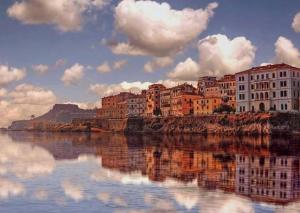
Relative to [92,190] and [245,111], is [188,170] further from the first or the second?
[245,111]

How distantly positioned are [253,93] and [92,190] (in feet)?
376

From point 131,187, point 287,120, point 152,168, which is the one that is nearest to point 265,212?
point 131,187

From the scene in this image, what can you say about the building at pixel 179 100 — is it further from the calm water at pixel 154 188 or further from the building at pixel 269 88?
the calm water at pixel 154 188

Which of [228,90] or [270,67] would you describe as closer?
[270,67]

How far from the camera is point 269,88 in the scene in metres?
131

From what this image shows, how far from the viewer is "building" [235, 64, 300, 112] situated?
127 metres

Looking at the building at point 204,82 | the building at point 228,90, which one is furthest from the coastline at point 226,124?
the building at point 204,82

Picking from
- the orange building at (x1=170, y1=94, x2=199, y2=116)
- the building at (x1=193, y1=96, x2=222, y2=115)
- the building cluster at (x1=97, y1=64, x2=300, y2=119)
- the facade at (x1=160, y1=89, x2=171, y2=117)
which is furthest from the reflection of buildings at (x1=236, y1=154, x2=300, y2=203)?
the facade at (x1=160, y1=89, x2=171, y2=117)

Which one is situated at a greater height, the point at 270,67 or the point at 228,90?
the point at 270,67

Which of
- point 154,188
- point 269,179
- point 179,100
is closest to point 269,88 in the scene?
point 179,100

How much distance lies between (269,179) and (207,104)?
136865 millimetres

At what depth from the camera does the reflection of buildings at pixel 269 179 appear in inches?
1021

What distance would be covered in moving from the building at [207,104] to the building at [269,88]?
25143 mm

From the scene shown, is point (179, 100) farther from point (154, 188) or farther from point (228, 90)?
point (154, 188)
